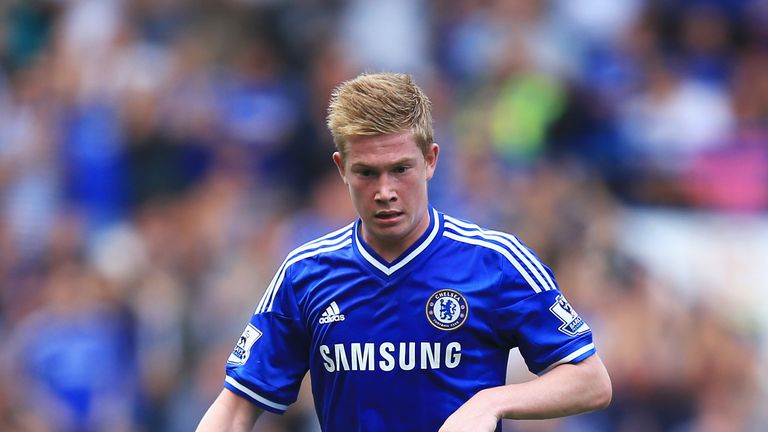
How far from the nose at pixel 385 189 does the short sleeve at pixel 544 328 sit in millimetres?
525

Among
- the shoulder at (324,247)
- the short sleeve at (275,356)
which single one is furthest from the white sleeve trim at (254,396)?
the shoulder at (324,247)

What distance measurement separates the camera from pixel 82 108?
11.9 meters

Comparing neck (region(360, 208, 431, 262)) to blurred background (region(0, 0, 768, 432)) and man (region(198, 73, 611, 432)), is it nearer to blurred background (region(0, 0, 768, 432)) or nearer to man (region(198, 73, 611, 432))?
man (region(198, 73, 611, 432))

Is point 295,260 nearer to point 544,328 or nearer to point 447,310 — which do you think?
point 447,310

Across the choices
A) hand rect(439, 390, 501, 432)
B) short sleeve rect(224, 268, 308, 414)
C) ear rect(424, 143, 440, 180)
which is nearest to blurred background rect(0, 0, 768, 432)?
short sleeve rect(224, 268, 308, 414)

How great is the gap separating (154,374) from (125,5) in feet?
13.8

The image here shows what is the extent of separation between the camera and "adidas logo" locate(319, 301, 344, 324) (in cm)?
496

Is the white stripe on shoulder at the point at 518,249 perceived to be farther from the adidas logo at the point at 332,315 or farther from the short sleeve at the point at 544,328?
the adidas logo at the point at 332,315

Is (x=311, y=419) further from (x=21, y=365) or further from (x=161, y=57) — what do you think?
(x=161, y=57)

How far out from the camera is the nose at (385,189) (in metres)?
4.76

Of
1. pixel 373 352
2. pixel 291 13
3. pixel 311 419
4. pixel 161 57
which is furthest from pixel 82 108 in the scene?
pixel 373 352

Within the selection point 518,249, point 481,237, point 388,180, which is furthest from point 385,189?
point 518,249

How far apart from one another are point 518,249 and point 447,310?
0.34 meters

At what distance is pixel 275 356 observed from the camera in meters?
5.08
